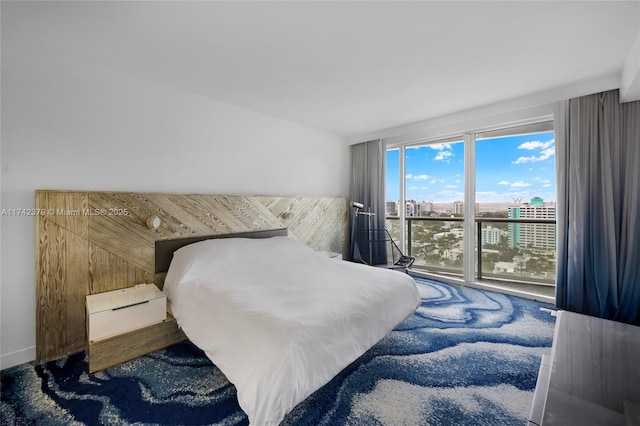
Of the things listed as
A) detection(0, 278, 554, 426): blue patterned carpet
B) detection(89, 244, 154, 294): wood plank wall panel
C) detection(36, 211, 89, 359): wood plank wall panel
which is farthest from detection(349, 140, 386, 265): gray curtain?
detection(36, 211, 89, 359): wood plank wall panel

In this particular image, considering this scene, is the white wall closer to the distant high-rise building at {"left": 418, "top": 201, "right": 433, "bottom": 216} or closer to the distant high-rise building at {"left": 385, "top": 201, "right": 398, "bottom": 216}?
the distant high-rise building at {"left": 385, "top": 201, "right": 398, "bottom": 216}

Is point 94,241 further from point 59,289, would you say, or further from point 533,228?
point 533,228

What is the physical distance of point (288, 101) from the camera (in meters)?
3.05

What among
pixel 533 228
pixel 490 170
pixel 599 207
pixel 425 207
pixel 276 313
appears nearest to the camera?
pixel 276 313

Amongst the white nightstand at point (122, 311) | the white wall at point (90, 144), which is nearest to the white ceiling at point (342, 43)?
the white wall at point (90, 144)

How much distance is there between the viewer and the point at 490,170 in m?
3.71

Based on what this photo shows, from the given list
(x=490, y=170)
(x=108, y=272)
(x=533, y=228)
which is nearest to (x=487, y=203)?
(x=490, y=170)

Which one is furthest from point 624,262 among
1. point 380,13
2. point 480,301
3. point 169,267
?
point 169,267

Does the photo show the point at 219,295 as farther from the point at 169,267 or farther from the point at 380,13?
the point at 380,13

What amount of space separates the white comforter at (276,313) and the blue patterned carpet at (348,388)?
11.3 inches

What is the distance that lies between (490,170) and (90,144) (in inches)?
186

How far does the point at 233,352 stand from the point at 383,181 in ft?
11.7

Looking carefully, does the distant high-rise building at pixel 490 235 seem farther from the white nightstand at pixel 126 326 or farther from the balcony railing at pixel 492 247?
the white nightstand at pixel 126 326

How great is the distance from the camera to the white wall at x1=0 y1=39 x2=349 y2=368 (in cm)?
192
